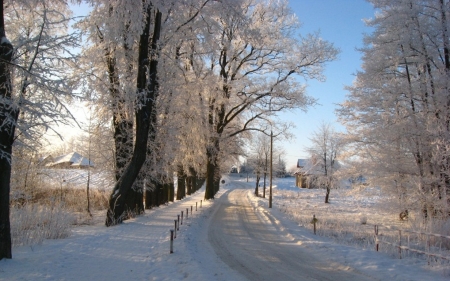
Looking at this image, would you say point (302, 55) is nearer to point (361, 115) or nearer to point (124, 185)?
point (361, 115)

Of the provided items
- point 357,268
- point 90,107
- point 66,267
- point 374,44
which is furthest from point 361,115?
point 66,267

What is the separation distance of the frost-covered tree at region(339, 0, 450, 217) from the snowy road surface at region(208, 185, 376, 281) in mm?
8117

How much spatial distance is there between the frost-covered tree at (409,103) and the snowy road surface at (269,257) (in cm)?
812

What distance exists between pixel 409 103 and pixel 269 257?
1379cm

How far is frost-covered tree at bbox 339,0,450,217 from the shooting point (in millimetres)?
15688

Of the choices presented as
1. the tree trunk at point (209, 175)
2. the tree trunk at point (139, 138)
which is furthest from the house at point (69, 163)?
the tree trunk at point (139, 138)

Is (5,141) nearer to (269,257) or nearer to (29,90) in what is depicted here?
(29,90)

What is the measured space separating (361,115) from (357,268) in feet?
46.9

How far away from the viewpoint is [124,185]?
516 inches

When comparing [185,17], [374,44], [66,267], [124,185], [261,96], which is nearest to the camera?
[66,267]

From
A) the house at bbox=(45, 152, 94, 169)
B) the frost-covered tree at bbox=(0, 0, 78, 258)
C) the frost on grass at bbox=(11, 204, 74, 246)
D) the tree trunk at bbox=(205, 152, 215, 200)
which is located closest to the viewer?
the frost-covered tree at bbox=(0, 0, 78, 258)

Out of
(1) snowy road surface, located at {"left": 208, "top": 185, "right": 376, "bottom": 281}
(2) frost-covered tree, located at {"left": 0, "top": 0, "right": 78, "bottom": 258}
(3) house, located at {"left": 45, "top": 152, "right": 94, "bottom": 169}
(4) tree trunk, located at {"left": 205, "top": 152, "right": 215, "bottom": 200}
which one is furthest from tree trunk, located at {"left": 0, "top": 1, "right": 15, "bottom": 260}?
(4) tree trunk, located at {"left": 205, "top": 152, "right": 215, "bottom": 200}

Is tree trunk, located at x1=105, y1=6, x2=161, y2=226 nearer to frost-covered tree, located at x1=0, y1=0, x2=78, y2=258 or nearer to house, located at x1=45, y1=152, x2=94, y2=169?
frost-covered tree, located at x1=0, y1=0, x2=78, y2=258

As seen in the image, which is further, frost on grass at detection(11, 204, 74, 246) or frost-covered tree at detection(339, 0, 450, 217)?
frost-covered tree at detection(339, 0, 450, 217)
